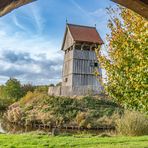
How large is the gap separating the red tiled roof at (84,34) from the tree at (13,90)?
11820 mm

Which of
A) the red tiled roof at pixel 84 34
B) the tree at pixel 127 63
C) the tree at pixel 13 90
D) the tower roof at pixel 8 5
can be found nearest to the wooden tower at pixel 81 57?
the red tiled roof at pixel 84 34

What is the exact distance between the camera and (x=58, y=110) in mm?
38406

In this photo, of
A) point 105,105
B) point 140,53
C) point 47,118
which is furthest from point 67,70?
point 140,53

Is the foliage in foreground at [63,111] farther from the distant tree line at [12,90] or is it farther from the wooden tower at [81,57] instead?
→ the distant tree line at [12,90]

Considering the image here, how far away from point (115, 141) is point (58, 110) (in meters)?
24.8

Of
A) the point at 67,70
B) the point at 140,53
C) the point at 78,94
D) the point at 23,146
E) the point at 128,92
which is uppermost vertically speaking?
the point at 67,70

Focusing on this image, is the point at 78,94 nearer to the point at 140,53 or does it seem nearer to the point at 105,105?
the point at 105,105

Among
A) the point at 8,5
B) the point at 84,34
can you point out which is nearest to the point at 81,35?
the point at 84,34

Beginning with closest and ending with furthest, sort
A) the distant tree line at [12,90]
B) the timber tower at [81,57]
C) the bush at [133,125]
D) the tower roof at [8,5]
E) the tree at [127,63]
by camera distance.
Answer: the tower roof at [8,5]
the tree at [127,63]
the bush at [133,125]
the timber tower at [81,57]
the distant tree line at [12,90]

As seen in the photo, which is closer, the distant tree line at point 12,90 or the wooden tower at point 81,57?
the wooden tower at point 81,57

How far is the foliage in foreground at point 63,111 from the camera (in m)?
33.5

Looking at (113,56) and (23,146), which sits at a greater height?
(113,56)

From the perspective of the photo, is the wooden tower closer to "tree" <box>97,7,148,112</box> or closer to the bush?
the bush

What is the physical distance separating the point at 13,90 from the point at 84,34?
13.7 metres
